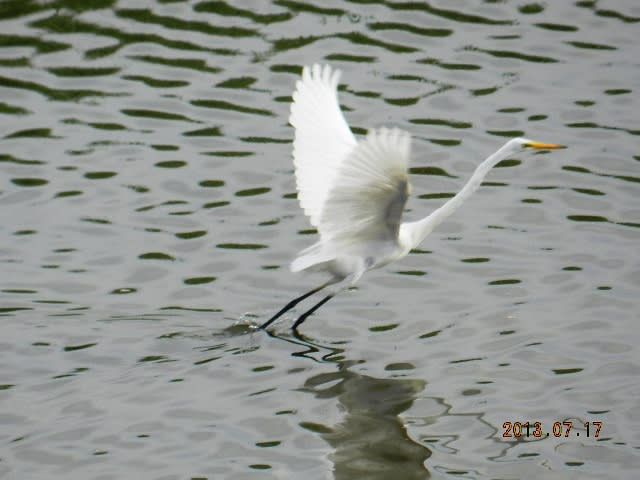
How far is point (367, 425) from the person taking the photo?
6371mm

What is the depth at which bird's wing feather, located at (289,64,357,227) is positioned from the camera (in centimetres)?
740

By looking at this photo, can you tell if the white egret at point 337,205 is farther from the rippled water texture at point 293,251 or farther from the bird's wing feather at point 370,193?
the rippled water texture at point 293,251

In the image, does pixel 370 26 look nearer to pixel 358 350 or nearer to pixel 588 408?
pixel 358 350

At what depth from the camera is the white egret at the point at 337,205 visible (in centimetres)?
678

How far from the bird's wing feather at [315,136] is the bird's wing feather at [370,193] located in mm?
389

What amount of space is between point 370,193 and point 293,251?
82.7 inches

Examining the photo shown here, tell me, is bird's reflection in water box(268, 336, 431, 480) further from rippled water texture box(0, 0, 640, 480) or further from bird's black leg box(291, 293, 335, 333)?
bird's black leg box(291, 293, 335, 333)

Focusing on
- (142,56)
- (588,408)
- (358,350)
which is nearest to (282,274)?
(358,350)

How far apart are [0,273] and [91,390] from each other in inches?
68.5

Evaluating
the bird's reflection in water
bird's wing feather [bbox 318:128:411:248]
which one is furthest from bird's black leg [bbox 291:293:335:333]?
bird's wing feather [bbox 318:128:411:248]

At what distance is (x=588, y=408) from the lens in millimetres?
→ 6441

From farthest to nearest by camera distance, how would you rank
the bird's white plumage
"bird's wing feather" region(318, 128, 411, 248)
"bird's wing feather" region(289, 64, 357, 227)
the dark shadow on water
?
"bird's wing feather" region(289, 64, 357, 227)
the bird's white plumage
"bird's wing feather" region(318, 128, 411, 248)
the dark shadow on water
